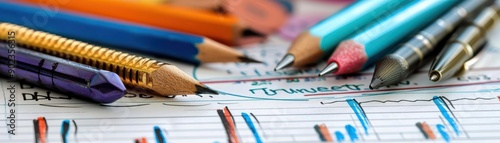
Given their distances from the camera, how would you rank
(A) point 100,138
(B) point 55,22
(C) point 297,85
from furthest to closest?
(B) point 55,22
(C) point 297,85
(A) point 100,138

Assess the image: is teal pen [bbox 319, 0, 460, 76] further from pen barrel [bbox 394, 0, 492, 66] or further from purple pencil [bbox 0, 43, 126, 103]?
purple pencil [bbox 0, 43, 126, 103]

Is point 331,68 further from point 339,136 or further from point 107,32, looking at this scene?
point 107,32

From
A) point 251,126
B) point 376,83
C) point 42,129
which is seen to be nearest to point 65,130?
point 42,129

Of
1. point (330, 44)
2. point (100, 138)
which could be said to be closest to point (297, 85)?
point (330, 44)

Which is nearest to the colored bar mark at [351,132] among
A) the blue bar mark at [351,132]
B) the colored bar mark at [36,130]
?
the blue bar mark at [351,132]

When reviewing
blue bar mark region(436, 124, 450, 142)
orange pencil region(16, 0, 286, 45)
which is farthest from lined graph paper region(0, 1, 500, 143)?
orange pencil region(16, 0, 286, 45)

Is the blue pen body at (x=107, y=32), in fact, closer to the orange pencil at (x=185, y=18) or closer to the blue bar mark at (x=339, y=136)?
the orange pencil at (x=185, y=18)

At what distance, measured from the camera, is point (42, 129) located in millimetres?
466

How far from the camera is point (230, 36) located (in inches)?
27.2

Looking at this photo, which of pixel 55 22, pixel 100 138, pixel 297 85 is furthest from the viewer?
pixel 55 22

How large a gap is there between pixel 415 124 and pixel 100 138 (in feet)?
0.69

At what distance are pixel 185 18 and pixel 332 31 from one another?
6.7 inches

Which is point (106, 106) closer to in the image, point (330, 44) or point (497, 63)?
point (330, 44)

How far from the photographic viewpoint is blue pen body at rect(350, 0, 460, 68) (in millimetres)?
574
